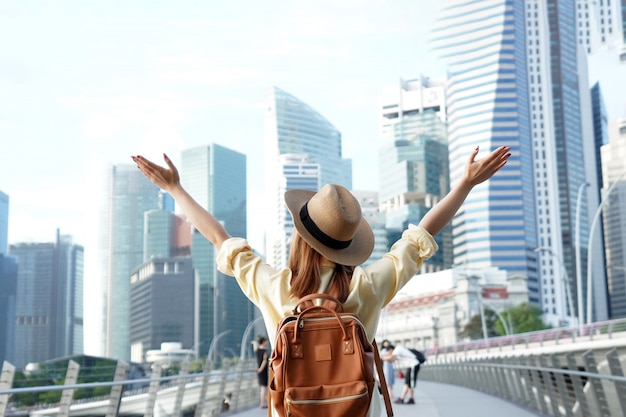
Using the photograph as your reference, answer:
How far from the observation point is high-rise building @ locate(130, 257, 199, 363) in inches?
7382

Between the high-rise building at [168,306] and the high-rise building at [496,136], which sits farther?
the high-rise building at [168,306]

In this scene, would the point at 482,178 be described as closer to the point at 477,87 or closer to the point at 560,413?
the point at 560,413

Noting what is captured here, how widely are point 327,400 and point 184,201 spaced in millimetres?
1020

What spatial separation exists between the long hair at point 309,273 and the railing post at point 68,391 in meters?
4.90

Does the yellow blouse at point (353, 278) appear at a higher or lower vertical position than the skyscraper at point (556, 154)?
lower

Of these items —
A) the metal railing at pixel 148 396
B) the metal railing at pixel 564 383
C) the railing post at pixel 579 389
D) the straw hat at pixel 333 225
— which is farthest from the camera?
the railing post at pixel 579 389

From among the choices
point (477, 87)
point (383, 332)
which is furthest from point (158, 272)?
point (477, 87)

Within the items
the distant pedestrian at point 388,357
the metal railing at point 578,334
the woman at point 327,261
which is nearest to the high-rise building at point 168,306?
the metal railing at point 578,334

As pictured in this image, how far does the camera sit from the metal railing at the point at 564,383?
30.8 ft

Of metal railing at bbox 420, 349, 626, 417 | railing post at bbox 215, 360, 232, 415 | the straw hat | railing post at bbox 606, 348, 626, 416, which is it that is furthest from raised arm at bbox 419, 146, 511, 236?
railing post at bbox 215, 360, 232, 415

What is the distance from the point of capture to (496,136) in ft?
601

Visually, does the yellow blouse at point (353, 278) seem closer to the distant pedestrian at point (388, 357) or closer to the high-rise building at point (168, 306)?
the distant pedestrian at point (388, 357)

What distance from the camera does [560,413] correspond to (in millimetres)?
13148

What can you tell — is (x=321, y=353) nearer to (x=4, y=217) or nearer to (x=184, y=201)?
(x=184, y=201)
